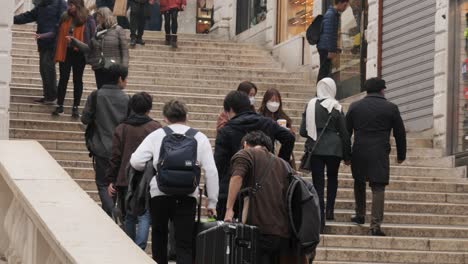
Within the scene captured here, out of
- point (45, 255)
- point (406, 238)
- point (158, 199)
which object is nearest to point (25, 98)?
point (406, 238)

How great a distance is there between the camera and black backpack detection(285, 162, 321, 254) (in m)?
11.0

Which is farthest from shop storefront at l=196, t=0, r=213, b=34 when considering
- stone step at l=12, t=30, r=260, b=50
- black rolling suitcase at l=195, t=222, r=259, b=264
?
black rolling suitcase at l=195, t=222, r=259, b=264

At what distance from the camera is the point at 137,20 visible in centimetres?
2677

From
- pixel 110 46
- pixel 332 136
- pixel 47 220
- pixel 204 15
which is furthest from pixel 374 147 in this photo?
pixel 204 15

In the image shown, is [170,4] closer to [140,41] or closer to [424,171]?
[140,41]

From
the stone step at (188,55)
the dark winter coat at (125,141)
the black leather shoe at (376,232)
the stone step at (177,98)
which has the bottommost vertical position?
the black leather shoe at (376,232)

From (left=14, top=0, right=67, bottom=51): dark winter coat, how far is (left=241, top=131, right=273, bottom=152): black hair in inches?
358

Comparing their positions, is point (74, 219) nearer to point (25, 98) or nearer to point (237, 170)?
point (237, 170)

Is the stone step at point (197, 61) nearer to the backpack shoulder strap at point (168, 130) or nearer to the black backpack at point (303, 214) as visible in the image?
the backpack shoulder strap at point (168, 130)

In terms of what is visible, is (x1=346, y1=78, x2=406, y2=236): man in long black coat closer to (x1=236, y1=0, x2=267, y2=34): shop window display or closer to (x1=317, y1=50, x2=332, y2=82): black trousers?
(x1=317, y1=50, x2=332, y2=82): black trousers

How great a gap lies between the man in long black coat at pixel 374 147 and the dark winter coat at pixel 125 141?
2864 millimetres

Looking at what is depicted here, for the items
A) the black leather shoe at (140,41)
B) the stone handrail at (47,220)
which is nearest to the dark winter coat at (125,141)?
the stone handrail at (47,220)

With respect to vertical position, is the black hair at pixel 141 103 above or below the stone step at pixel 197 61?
below

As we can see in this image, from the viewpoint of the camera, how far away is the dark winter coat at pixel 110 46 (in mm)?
18000
